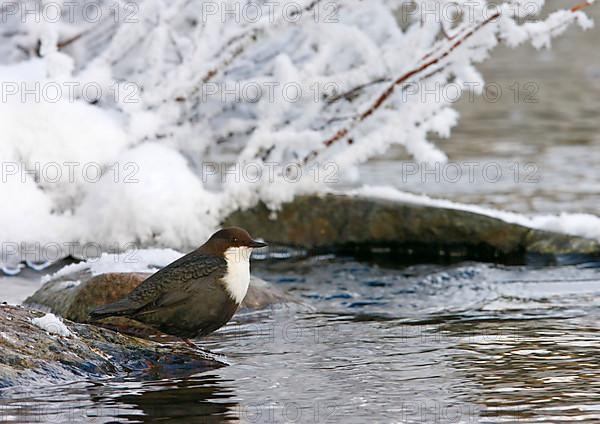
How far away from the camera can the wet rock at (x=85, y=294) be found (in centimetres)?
638

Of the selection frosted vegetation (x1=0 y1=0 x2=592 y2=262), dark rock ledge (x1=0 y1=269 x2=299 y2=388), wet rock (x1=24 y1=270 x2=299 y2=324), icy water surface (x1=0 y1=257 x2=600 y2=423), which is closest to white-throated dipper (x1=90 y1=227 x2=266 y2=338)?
dark rock ledge (x1=0 y1=269 x2=299 y2=388)

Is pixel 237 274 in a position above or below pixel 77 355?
above

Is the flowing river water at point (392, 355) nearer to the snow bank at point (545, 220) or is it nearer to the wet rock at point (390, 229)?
the wet rock at point (390, 229)

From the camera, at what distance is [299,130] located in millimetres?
8914

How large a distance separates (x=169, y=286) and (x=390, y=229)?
3.45 metres

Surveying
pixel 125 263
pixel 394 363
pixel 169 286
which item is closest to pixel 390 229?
pixel 125 263

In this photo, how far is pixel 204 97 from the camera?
29.0 feet

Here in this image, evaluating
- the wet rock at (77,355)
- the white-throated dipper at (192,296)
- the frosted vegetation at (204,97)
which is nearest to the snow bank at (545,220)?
the frosted vegetation at (204,97)

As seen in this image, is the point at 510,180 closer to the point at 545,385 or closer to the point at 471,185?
the point at 471,185

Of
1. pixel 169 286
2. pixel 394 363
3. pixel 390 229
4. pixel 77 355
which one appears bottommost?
pixel 394 363

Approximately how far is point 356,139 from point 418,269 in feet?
3.99

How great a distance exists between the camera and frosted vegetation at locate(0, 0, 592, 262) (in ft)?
27.2

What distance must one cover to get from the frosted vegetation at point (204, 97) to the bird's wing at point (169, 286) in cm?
273

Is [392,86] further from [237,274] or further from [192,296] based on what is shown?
[192,296]
